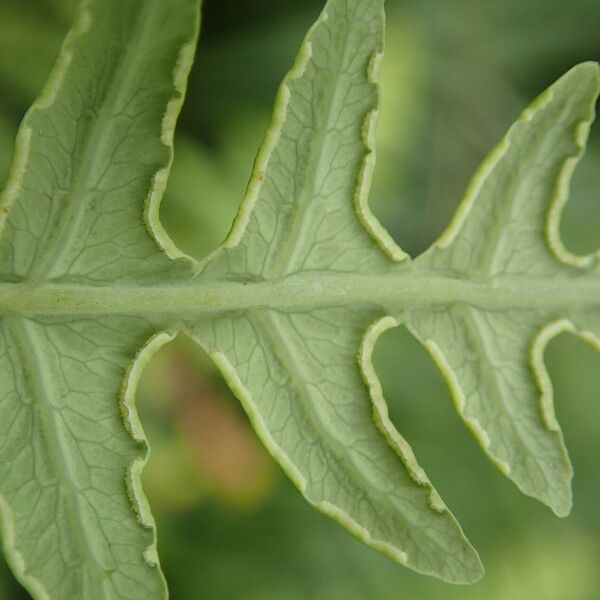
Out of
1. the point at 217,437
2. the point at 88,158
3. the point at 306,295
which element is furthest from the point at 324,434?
the point at 217,437

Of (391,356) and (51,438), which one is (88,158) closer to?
(51,438)

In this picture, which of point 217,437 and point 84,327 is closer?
point 84,327

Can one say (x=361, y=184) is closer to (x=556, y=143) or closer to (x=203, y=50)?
(x=556, y=143)

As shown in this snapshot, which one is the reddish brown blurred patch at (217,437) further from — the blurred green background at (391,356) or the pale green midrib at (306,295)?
the pale green midrib at (306,295)

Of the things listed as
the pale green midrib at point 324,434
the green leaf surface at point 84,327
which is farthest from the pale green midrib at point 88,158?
the pale green midrib at point 324,434

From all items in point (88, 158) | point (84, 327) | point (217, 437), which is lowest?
point (217, 437)

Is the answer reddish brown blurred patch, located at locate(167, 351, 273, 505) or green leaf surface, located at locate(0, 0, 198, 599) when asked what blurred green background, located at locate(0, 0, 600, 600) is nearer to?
reddish brown blurred patch, located at locate(167, 351, 273, 505)
